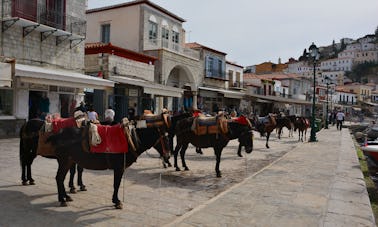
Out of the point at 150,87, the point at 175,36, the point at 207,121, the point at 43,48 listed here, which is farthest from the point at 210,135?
the point at 175,36

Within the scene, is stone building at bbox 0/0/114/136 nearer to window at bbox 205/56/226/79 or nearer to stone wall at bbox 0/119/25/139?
stone wall at bbox 0/119/25/139

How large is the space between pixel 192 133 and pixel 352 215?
174 inches

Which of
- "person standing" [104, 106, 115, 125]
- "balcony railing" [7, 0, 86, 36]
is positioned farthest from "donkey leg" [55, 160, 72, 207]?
"balcony railing" [7, 0, 86, 36]

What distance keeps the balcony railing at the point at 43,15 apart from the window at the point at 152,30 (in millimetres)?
7477

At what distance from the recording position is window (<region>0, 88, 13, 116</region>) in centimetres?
1421

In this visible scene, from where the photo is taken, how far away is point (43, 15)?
15.8 m

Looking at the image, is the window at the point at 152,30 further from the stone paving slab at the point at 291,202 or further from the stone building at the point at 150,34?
the stone paving slab at the point at 291,202

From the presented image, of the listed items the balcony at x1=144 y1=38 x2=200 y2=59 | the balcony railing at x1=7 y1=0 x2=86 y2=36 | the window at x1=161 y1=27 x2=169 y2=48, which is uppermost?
the window at x1=161 y1=27 x2=169 y2=48

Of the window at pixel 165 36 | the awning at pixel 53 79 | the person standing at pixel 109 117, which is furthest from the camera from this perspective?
the window at pixel 165 36

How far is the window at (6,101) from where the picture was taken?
1421 centimetres

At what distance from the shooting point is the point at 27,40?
15125 mm

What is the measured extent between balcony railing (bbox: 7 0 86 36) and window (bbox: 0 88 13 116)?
3.16 m

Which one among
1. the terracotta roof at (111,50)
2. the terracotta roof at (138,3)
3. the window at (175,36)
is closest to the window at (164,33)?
the window at (175,36)

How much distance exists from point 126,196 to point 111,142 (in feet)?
4.27
